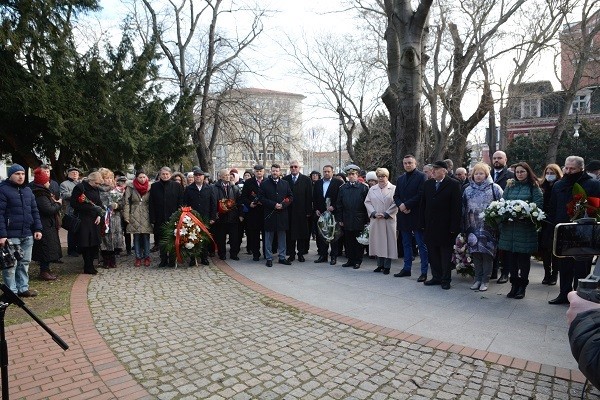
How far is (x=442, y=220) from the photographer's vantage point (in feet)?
22.4

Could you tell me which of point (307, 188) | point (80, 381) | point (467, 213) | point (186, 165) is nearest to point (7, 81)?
point (186, 165)

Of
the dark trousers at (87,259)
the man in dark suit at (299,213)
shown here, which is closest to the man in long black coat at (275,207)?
the man in dark suit at (299,213)

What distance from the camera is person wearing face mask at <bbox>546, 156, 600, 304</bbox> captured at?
18.5 feet

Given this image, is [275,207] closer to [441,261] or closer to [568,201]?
[441,261]

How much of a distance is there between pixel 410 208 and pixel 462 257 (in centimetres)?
Result: 125

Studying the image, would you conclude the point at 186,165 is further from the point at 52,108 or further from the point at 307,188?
the point at 307,188

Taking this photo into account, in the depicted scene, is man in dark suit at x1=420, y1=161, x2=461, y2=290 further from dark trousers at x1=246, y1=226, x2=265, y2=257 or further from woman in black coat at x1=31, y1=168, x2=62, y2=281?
woman in black coat at x1=31, y1=168, x2=62, y2=281

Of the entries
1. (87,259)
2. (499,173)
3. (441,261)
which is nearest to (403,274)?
(441,261)

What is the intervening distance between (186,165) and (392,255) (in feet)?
42.7

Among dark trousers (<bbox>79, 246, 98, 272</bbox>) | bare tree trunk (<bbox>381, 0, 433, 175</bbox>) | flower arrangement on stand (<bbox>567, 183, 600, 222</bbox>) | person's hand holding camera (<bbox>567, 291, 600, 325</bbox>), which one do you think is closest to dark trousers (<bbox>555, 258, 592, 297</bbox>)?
flower arrangement on stand (<bbox>567, 183, 600, 222</bbox>)

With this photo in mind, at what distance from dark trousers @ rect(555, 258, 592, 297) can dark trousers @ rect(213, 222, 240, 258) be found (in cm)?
652

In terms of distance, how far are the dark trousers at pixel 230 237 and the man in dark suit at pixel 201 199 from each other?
1.85ft

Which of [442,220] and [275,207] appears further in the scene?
[275,207]

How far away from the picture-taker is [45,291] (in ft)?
22.0
